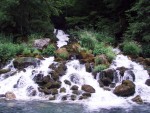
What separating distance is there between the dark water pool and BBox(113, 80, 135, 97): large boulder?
1620 millimetres

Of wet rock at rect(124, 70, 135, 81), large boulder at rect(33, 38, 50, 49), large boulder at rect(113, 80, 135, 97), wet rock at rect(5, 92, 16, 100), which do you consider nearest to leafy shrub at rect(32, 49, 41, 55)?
large boulder at rect(33, 38, 50, 49)

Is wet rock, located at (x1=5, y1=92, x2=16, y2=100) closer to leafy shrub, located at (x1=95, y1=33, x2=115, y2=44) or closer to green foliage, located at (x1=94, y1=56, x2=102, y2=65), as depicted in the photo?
green foliage, located at (x1=94, y1=56, x2=102, y2=65)

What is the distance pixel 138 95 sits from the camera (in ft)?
64.2

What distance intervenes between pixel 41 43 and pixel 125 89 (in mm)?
8193

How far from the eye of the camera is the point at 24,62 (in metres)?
22.2

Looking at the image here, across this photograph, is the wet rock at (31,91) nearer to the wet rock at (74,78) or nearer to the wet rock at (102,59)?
the wet rock at (74,78)

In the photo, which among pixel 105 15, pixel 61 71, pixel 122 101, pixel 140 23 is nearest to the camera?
pixel 122 101

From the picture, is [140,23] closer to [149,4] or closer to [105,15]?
[149,4]

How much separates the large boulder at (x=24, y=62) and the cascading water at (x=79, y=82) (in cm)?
29

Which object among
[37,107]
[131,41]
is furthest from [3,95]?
[131,41]

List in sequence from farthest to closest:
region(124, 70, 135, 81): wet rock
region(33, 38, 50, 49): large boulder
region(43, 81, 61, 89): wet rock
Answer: region(33, 38, 50, 49): large boulder → region(124, 70, 135, 81): wet rock → region(43, 81, 61, 89): wet rock

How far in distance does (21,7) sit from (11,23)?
139cm

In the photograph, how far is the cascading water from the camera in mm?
19031

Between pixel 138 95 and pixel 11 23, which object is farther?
pixel 11 23
